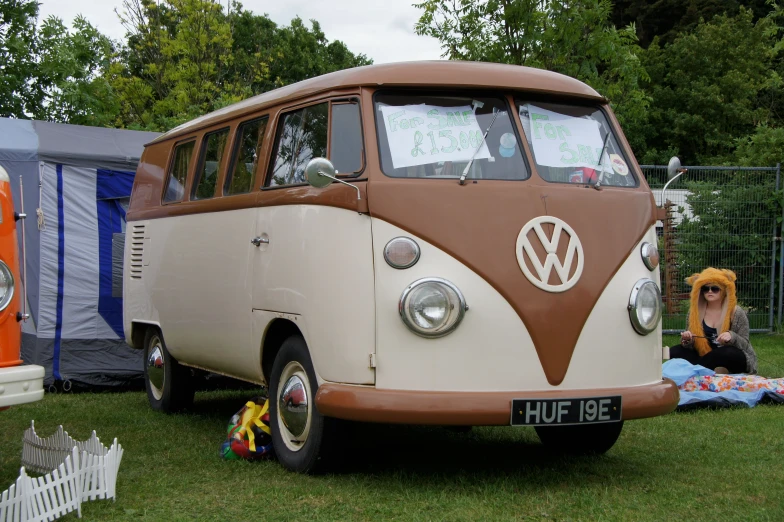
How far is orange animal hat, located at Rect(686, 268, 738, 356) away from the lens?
9163 millimetres

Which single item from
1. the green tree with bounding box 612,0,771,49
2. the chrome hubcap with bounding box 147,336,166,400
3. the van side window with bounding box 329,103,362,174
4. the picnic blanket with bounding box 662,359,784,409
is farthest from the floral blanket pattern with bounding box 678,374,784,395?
the green tree with bounding box 612,0,771,49

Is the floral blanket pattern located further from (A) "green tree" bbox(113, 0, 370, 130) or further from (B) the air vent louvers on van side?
(A) "green tree" bbox(113, 0, 370, 130)

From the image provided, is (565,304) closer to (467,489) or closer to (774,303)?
(467,489)

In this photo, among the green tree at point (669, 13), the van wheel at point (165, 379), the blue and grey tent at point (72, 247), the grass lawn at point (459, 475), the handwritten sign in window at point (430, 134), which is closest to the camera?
the grass lawn at point (459, 475)

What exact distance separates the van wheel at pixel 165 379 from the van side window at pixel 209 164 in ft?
4.99

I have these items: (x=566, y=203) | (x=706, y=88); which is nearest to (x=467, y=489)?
(x=566, y=203)

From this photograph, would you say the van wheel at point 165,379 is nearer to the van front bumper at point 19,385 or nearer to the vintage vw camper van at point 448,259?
the vintage vw camper van at point 448,259

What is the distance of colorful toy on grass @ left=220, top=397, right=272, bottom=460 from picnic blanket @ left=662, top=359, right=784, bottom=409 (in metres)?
3.66

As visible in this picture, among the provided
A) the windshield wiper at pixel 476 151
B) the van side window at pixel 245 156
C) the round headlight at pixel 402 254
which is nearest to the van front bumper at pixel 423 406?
the round headlight at pixel 402 254

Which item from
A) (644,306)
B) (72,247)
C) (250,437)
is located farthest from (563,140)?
(72,247)

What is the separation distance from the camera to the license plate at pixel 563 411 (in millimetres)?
5082

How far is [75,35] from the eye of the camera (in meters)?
16.7

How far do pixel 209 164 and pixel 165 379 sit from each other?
6.83 ft

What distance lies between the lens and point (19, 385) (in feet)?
14.8
